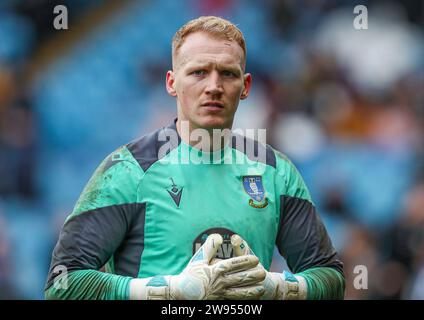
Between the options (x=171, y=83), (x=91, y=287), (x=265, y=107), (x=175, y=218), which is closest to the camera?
(x=91, y=287)

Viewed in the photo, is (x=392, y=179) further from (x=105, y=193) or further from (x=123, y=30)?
(x=105, y=193)

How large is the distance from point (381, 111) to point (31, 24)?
452 cm

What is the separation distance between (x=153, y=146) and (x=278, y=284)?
94 cm

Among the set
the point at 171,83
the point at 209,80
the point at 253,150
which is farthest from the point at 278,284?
the point at 171,83

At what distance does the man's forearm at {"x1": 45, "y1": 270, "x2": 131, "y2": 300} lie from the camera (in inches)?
144

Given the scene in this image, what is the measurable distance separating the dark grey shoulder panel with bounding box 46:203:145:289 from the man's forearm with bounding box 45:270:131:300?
1.7 inches

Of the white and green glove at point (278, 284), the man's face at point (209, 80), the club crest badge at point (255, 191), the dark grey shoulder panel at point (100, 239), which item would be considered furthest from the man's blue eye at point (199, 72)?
the white and green glove at point (278, 284)

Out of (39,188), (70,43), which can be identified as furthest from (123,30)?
(39,188)

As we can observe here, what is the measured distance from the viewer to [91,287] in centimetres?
365

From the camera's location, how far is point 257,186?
13.2 ft

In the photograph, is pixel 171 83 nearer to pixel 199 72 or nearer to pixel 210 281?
pixel 199 72

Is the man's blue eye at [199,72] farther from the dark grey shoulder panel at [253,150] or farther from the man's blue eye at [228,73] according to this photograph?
the dark grey shoulder panel at [253,150]

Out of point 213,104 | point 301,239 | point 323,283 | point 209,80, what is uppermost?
point 209,80

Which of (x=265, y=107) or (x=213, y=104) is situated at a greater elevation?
(x=265, y=107)
